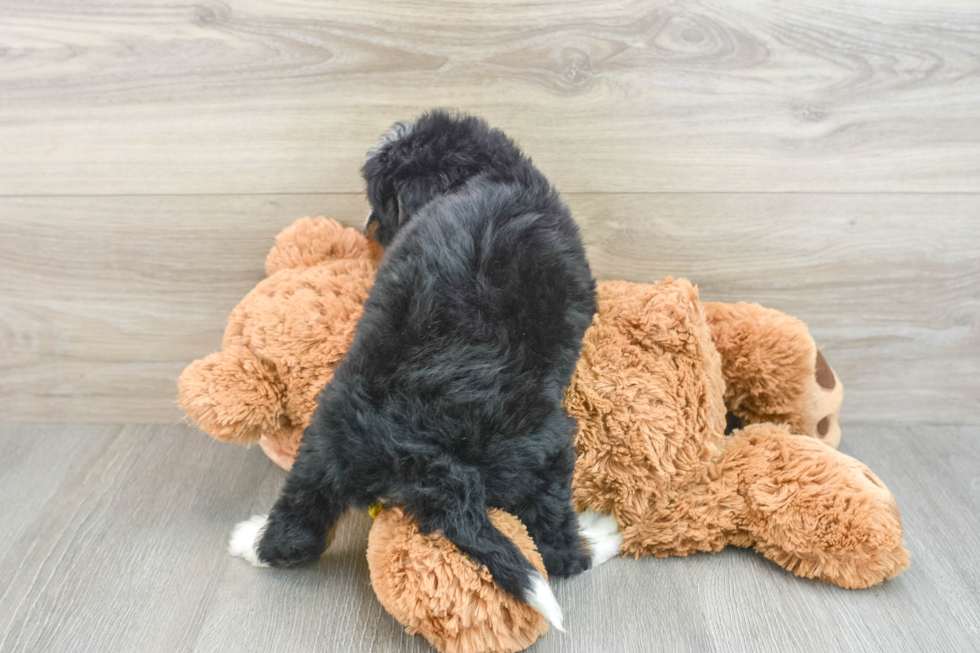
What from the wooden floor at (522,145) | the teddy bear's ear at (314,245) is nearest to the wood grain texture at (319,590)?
the wooden floor at (522,145)

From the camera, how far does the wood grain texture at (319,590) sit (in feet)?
2.06

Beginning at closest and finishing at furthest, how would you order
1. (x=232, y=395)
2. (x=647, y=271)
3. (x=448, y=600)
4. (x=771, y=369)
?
(x=448, y=600), (x=232, y=395), (x=771, y=369), (x=647, y=271)

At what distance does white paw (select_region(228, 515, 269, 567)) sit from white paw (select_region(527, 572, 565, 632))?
0.30 meters

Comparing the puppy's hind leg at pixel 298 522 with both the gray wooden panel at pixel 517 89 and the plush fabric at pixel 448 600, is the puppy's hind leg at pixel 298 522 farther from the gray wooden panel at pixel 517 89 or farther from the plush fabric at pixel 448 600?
the gray wooden panel at pixel 517 89

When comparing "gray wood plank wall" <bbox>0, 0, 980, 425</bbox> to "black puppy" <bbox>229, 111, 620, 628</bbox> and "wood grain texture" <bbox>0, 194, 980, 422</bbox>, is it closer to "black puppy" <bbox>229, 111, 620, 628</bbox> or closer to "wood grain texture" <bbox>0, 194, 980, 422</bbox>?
"wood grain texture" <bbox>0, 194, 980, 422</bbox>

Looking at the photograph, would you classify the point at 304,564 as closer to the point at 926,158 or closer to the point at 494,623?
the point at 494,623

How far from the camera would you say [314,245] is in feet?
2.68

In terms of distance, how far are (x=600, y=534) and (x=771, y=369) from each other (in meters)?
0.28

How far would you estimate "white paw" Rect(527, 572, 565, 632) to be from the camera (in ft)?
1.85

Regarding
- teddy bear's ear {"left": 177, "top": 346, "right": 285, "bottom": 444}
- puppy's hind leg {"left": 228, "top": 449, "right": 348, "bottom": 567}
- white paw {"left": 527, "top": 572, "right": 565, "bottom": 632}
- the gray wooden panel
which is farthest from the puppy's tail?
the gray wooden panel

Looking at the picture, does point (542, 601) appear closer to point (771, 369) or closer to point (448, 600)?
point (448, 600)

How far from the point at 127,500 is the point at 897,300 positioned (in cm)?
105

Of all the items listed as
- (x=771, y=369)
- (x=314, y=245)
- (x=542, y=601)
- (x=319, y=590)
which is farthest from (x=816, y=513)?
(x=314, y=245)

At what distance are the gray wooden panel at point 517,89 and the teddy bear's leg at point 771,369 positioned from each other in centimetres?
19
